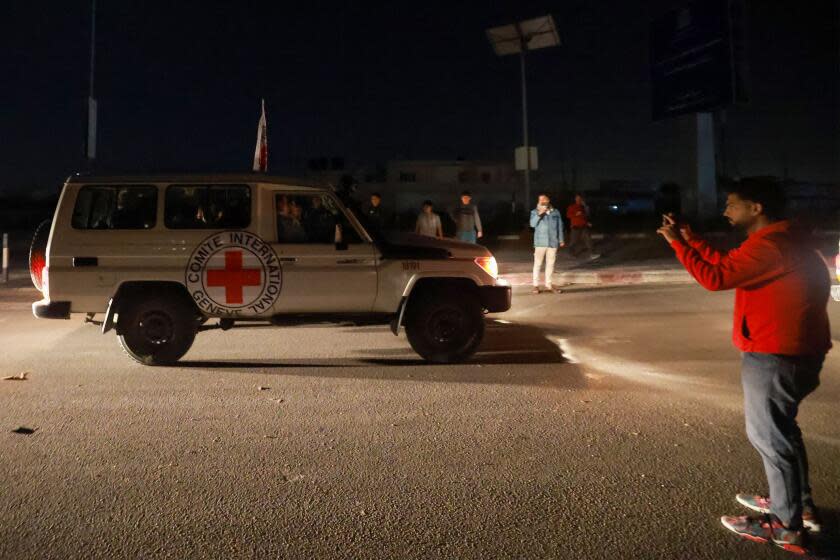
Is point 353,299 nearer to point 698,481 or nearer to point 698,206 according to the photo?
point 698,481

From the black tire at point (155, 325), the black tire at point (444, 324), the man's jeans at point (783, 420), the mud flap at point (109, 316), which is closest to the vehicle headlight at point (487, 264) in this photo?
the black tire at point (444, 324)

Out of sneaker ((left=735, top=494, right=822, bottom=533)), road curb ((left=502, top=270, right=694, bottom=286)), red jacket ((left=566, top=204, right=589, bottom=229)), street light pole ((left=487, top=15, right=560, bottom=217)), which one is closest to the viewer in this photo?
sneaker ((left=735, top=494, right=822, bottom=533))

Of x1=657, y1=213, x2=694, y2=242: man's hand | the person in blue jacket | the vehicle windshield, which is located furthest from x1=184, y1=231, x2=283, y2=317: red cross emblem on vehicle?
the person in blue jacket

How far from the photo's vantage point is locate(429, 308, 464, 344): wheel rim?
9016mm

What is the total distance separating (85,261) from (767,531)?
674 cm

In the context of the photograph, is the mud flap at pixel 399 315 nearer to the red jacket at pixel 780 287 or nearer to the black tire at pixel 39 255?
the black tire at pixel 39 255

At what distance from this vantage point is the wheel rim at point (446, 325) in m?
9.02

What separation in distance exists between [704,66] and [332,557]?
3226cm

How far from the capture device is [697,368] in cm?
888

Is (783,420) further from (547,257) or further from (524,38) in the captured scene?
(524,38)

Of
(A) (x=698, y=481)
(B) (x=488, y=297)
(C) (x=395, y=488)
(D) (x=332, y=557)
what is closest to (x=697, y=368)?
(B) (x=488, y=297)

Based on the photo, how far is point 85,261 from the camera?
8688 millimetres

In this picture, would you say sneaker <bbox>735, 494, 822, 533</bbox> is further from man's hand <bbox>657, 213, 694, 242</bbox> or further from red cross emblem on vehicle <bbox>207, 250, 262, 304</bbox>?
red cross emblem on vehicle <bbox>207, 250, 262, 304</bbox>

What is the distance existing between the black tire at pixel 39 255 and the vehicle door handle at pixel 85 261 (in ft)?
1.08
